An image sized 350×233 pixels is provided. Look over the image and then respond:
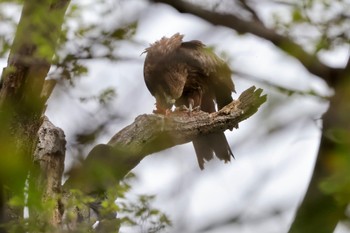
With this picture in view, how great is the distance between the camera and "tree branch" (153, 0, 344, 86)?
125 cm

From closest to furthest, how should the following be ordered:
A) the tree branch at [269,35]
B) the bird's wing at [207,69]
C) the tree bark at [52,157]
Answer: the tree branch at [269,35], the tree bark at [52,157], the bird's wing at [207,69]

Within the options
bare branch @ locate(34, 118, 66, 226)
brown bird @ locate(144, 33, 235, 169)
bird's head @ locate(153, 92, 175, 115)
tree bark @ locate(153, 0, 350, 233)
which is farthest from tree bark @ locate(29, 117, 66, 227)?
tree bark @ locate(153, 0, 350, 233)

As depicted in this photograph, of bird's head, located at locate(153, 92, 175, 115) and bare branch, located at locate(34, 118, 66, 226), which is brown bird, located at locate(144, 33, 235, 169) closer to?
bird's head, located at locate(153, 92, 175, 115)

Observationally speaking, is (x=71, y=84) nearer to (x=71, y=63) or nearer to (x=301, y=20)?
(x=71, y=63)

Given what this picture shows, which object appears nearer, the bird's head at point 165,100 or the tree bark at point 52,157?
the tree bark at point 52,157

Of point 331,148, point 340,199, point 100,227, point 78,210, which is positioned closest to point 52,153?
point 78,210

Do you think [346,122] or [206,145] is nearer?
[346,122]

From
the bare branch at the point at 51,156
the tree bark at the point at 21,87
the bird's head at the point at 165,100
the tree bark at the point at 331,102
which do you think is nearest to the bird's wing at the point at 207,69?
the bird's head at the point at 165,100

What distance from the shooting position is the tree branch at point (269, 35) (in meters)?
1.25

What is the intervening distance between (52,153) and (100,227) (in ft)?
2.72

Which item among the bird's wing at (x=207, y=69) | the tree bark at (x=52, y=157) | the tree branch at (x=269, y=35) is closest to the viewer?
the tree branch at (x=269, y=35)

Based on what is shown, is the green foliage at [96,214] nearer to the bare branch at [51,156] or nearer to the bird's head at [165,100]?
the bare branch at [51,156]

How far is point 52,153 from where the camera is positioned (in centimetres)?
403

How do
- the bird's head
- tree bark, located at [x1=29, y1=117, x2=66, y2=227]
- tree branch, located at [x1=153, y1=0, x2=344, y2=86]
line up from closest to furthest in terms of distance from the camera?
tree branch, located at [x1=153, y1=0, x2=344, y2=86], tree bark, located at [x1=29, y1=117, x2=66, y2=227], the bird's head
